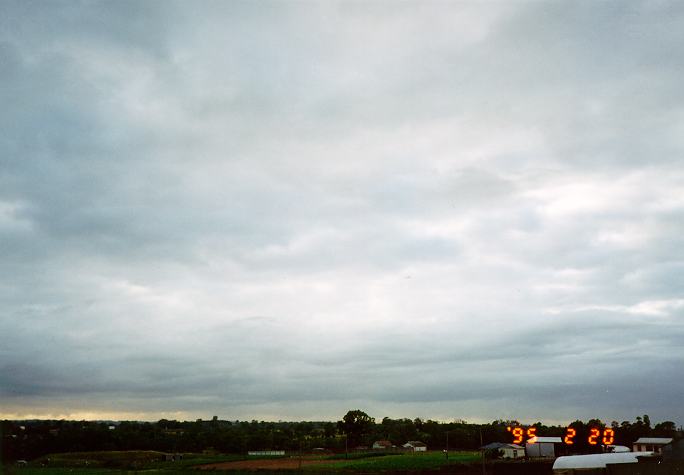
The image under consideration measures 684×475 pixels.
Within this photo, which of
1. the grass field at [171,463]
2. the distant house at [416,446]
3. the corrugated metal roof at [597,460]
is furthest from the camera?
the distant house at [416,446]

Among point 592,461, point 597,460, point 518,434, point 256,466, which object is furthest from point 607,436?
point 256,466

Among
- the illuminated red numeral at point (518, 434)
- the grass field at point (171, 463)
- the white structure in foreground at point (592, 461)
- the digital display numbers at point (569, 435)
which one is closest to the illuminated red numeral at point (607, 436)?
the digital display numbers at point (569, 435)

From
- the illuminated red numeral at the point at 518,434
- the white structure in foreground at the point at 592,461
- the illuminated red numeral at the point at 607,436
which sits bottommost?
the white structure in foreground at the point at 592,461

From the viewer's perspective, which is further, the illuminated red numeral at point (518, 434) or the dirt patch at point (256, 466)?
the dirt patch at point (256, 466)

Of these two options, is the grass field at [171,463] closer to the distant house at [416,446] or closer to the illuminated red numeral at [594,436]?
the distant house at [416,446]

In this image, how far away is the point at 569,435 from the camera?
3553cm

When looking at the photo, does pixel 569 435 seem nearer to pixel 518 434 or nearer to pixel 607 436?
pixel 607 436

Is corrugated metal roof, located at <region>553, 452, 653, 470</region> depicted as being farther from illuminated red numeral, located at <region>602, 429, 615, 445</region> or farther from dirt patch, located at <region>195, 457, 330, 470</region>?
dirt patch, located at <region>195, 457, 330, 470</region>

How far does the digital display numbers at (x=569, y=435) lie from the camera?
34125 mm

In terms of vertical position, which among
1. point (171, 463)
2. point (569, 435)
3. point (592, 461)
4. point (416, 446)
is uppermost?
point (569, 435)

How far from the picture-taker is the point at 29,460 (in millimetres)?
151875

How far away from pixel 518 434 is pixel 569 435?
358cm

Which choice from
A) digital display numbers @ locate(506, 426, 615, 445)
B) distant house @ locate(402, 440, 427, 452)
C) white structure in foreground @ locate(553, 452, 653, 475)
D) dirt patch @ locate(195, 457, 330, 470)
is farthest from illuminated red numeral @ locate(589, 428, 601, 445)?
distant house @ locate(402, 440, 427, 452)

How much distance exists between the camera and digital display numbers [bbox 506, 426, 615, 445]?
3412 cm
